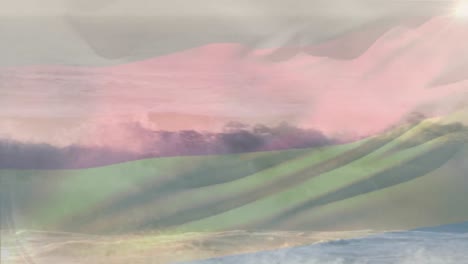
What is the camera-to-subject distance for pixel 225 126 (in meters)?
0.74

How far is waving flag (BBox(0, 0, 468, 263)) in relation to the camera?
716mm

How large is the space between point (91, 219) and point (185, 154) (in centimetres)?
16

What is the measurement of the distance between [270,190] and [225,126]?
116 millimetres

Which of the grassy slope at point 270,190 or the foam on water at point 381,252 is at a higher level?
the grassy slope at point 270,190

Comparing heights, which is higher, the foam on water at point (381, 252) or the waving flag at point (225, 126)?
the waving flag at point (225, 126)

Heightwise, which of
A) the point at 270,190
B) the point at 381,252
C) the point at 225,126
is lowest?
the point at 381,252

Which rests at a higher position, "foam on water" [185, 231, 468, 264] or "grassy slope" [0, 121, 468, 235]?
"grassy slope" [0, 121, 468, 235]

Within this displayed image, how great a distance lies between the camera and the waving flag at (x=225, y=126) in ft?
2.35

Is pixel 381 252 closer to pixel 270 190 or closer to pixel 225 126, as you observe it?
pixel 270 190

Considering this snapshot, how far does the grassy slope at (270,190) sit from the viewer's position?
28.2 inches

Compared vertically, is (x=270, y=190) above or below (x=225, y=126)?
below

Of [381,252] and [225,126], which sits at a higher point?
[225,126]

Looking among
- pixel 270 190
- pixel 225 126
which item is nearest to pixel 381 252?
pixel 270 190

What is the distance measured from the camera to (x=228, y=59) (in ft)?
2.47
